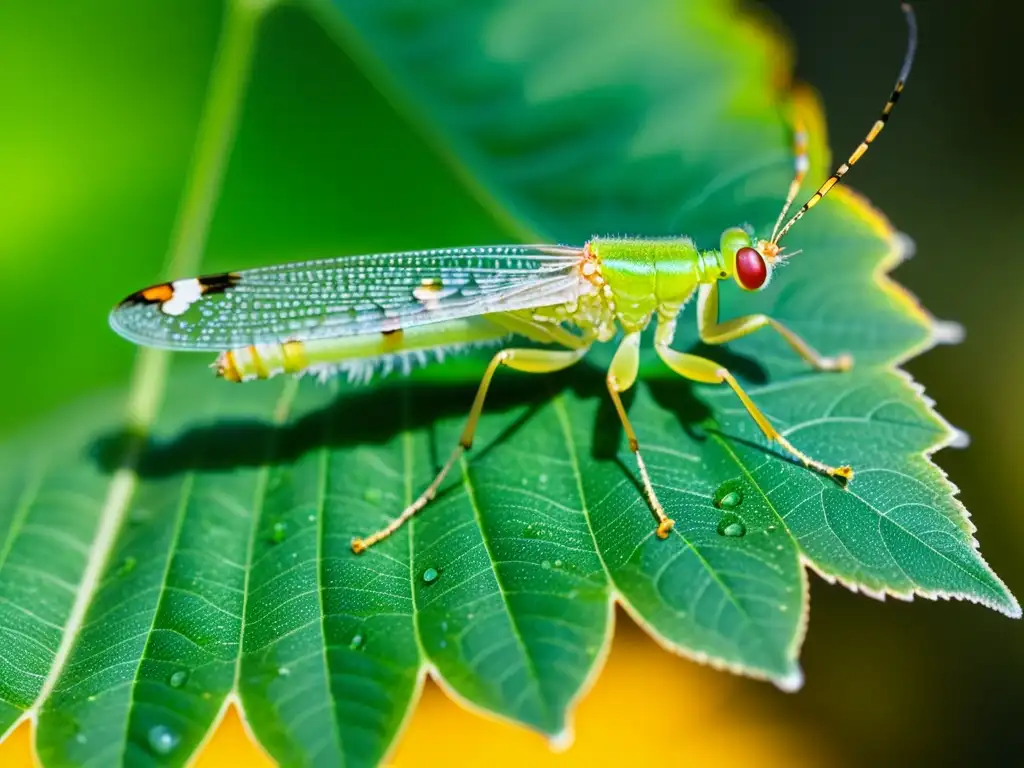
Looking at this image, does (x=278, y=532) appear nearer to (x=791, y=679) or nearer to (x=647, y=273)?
(x=647, y=273)

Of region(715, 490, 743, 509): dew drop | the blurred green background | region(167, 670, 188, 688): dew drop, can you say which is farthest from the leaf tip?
the blurred green background

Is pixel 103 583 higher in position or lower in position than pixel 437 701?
higher

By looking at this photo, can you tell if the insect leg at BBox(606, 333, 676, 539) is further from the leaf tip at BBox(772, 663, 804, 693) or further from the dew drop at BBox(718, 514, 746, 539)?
the leaf tip at BBox(772, 663, 804, 693)

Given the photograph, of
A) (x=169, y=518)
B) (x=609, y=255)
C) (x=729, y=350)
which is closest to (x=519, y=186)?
(x=609, y=255)

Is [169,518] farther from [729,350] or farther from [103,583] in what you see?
[729,350]

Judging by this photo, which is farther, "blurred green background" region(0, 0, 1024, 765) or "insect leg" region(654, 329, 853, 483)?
"blurred green background" region(0, 0, 1024, 765)

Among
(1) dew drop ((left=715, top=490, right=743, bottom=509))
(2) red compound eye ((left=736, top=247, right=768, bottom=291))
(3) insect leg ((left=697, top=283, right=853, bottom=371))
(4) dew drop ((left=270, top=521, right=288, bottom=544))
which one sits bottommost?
(4) dew drop ((left=270, top=521, right=288, bottom=544))

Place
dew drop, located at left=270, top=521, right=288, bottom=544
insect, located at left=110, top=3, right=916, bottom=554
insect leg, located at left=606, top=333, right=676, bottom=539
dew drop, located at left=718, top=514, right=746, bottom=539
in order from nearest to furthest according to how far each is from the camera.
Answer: dew drop, located at left=718, top=514, right=746, bottom=539, insect leg, located at left=606, top=333, right=676, bottom=539, dew drop, located at left=270, top=521, right=288, bottom=544, insect, located at left=110, top=3, right=916, bottom=554
